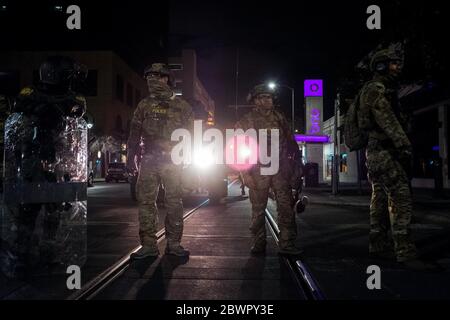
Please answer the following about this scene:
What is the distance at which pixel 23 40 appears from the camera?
47188mm

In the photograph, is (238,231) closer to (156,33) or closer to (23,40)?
(23,40)

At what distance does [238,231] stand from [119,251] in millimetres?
2204

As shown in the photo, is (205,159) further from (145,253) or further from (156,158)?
(145,253)

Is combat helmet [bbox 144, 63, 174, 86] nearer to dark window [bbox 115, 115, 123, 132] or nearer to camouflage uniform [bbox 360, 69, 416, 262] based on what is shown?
camouflage uniform [bbox 360, 69, 416, 262]

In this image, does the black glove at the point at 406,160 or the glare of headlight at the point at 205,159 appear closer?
the black glove at the point at 406,160

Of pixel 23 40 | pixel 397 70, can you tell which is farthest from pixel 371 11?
pixel 23 40

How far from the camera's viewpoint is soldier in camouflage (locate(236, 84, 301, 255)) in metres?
4.79

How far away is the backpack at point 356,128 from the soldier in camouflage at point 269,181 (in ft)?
2.06

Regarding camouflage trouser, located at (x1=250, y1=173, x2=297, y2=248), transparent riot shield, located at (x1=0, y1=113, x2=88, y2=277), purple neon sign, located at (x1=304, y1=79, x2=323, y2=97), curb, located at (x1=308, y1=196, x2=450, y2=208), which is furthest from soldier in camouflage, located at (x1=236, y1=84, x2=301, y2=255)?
purple neon sign, located at (x1=304, y1=79, x2=323, y2=97)

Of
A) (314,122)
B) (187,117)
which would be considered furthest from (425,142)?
(187,117)

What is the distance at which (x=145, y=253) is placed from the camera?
443 centimetres

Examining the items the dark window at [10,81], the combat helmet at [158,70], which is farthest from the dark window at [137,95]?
the combat helmet at [158,70]

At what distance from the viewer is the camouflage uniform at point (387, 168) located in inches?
165

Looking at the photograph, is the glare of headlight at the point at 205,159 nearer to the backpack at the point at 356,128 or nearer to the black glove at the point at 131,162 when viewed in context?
the black glove at the point at 131,162
